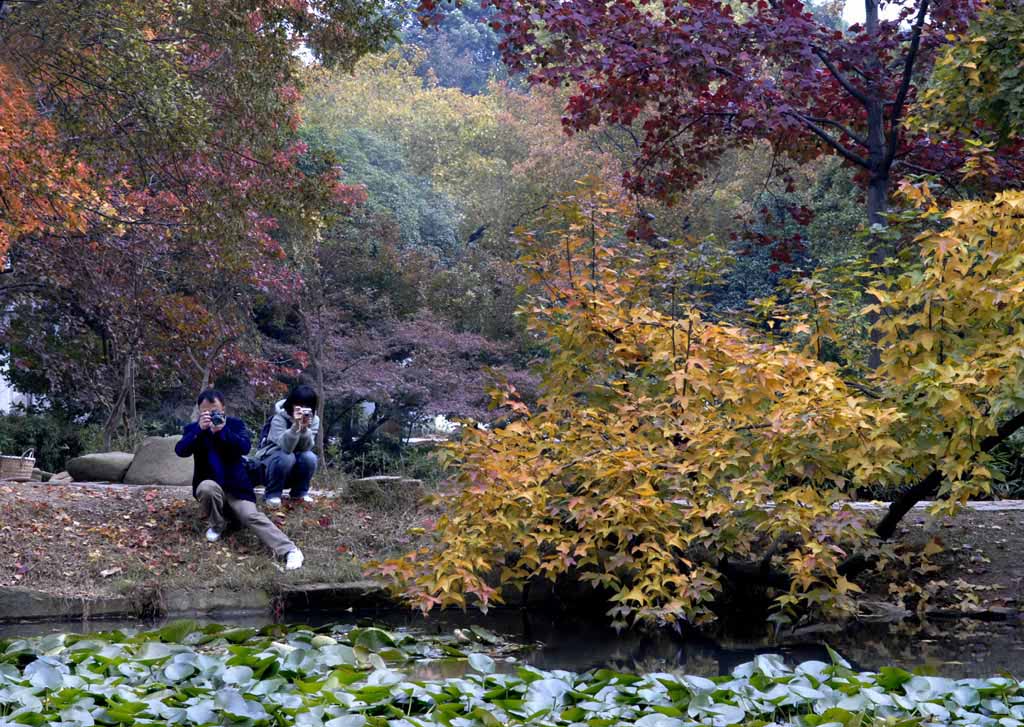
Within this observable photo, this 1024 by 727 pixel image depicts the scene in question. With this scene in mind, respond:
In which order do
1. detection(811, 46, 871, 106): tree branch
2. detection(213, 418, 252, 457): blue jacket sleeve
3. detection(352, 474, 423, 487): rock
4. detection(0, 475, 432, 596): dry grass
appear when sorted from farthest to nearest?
detection(352, 474, 423, 487): rock → detection(811, 46, 871, 106): tree branch → detection(213, 418, 252, 457): blue jacket sleeve → detection(0, 475, 432, 596): dry grass

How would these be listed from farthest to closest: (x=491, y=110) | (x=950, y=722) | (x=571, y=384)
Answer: (x=491, y=110)
(x=571, y=384)
(x=950, y=722)

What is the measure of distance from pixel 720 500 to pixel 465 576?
1417 mm

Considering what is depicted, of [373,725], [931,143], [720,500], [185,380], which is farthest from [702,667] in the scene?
[185,380]

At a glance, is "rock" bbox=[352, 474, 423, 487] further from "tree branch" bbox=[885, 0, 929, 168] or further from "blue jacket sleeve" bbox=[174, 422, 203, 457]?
"tree branch" bbox=[885, 0, 929, 168]

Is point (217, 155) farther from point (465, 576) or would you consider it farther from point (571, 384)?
point (465, 576)

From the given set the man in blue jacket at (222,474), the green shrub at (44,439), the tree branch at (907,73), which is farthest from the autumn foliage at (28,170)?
the tree branch at (907,73)

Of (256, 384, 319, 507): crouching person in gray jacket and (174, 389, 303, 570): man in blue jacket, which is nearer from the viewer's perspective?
(174, 389, 303, 570): man in blue jacket

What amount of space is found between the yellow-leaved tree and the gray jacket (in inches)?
95.4

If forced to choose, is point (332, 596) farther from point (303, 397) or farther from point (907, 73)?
point (907, 73)

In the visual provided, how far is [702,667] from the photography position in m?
5.68

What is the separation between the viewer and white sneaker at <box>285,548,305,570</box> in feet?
26.3

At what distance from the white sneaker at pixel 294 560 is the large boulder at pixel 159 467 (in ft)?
9.45

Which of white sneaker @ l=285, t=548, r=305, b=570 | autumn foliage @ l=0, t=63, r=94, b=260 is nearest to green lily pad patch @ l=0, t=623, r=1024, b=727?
white sneaker @ l=285, t=548, r=305, b=570

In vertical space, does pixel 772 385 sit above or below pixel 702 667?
above
